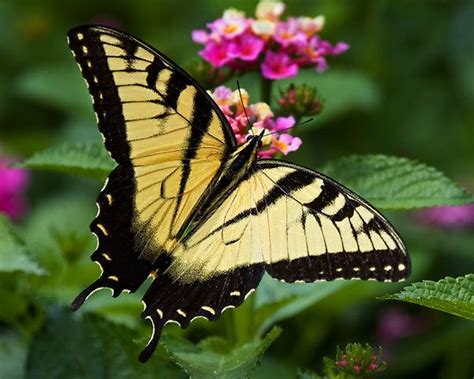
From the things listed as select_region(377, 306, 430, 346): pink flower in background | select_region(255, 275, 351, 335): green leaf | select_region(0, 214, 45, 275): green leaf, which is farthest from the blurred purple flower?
select_region(0, 214, 45, 275): green leaf

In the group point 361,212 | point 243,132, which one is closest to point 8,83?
point 243,132

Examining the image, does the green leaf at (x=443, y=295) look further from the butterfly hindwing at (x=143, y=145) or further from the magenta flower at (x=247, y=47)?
the magenta flower at (x=247, y=47)

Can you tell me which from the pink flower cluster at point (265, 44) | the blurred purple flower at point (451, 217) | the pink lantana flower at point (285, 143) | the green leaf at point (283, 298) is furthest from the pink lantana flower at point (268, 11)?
the blurred purple flower at point (451, 217)

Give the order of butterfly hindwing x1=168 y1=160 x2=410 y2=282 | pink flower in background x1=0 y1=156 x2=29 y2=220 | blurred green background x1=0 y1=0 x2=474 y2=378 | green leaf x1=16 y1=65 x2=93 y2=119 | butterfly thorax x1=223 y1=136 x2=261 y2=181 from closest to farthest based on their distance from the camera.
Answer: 1. butterfly hindwing x1=168 y1=160 x2=410 y2=282
2. butterfly thorax x1=223 y1=136 x2=261 y2=181
3. blurred green background x1=0 y1=0 x2=474 y2=378
4. pink flower in background x1=0 y1=156 x2=29 y2=220
5. green leaf x1=16 y1=65 x2=93 y2=119

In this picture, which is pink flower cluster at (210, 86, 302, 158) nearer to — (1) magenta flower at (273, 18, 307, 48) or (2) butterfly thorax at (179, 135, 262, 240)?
(2) butterfly thorax at (179, 135, 262, 240)

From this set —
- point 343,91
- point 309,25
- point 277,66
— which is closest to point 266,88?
point 277,66

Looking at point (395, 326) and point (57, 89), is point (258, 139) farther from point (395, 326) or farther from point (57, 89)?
point (57, 89)
